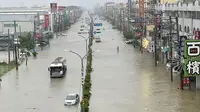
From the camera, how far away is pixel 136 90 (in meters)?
27.6

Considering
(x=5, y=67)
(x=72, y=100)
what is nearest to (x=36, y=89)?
(x=72, y=100)

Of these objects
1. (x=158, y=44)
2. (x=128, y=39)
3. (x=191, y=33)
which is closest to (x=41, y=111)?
(x=191, y=33)

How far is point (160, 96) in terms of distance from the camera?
25625 millimetres

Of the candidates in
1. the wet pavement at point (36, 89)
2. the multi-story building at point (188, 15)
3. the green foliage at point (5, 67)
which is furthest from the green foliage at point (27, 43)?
the multi-story building at point (188, 15)

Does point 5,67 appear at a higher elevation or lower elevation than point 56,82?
higher

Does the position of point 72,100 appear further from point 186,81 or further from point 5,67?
point 5,67

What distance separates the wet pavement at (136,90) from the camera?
23.0 meters

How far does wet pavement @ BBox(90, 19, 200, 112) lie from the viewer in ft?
75.4

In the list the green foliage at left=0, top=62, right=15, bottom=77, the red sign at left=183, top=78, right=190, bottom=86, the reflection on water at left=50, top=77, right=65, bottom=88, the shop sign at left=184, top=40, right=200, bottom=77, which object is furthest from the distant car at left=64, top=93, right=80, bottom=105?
the green foliage at left=0, top=62, right=15, bottom=77

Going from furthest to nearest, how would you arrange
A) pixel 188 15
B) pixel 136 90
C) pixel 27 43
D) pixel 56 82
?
pixel 27 43 → pixel 188 15 → pixel 56 82 → pixel 136 90

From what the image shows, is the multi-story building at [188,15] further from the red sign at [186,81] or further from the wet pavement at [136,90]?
the red sign at [186,81]

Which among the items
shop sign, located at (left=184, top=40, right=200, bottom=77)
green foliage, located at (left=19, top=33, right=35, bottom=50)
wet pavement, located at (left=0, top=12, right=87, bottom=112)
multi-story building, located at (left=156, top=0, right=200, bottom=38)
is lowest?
wet pavement, located at (left=0, top=12, right=87, bottom=112)

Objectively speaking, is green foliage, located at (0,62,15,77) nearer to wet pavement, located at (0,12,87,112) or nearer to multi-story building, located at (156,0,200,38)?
wet pavement, located at (0,12,87,112)

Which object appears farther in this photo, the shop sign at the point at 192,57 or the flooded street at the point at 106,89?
the shop sign at the point at 192,57
